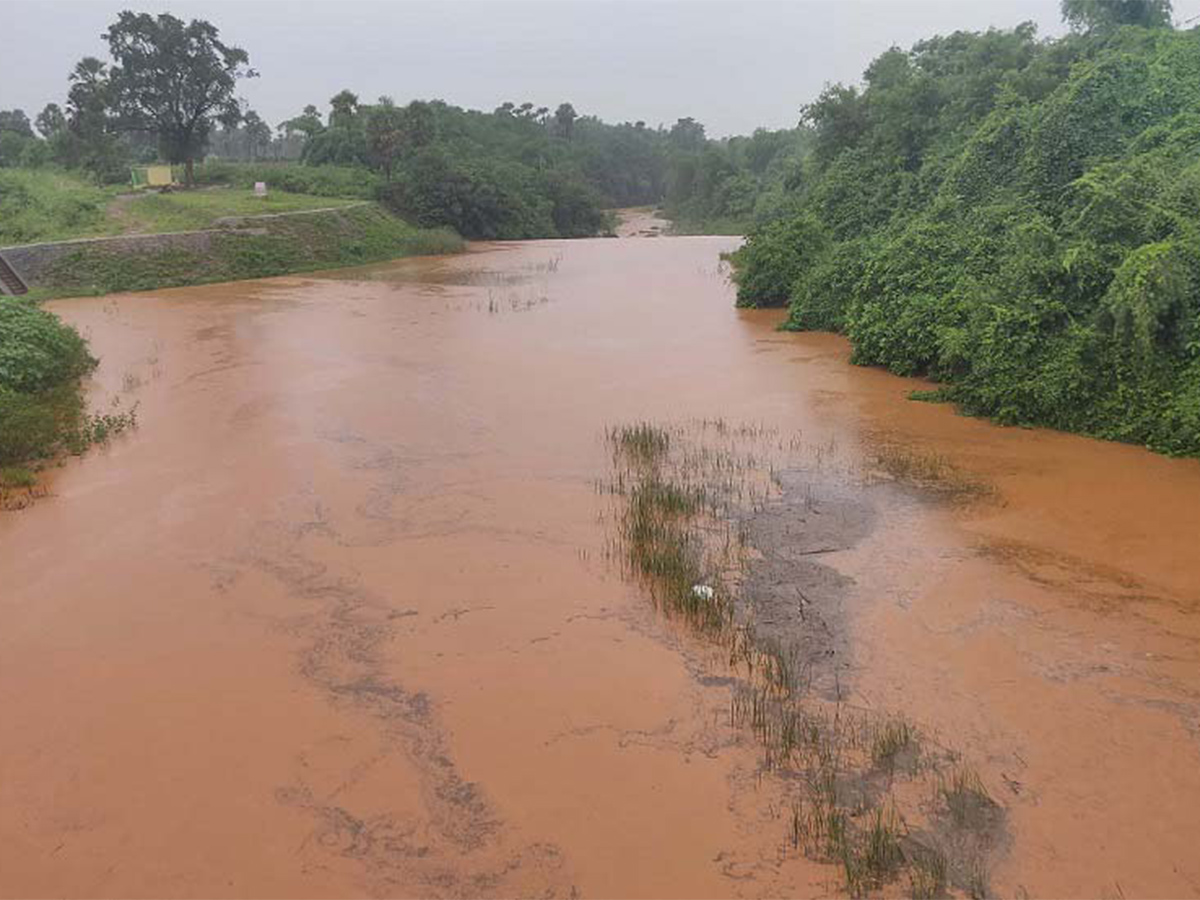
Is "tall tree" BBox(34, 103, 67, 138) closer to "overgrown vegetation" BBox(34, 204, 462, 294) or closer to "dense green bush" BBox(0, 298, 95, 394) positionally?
"overgrown vegetation" BBox(34, 204, 462, 294)

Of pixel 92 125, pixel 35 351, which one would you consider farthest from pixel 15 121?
pixel 35 351

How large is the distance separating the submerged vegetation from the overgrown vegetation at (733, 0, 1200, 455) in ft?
14.2

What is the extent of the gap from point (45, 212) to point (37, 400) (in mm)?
17559

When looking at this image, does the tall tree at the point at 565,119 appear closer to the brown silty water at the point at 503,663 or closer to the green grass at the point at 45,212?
the green grass at the point at 45,212

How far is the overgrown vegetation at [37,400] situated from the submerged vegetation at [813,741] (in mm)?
6239

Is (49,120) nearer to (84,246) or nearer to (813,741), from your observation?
(84,246)

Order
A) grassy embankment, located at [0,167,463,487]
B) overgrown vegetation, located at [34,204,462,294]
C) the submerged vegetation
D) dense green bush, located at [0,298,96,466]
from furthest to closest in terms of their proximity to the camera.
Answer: overgrown vegetation, located at [34,204,462,294] < grassy embankment, located at [0,167,463,487] < dense green bush, located at [0,298,96,466] < the submerged vegetation

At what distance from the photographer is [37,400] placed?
36.0 feet

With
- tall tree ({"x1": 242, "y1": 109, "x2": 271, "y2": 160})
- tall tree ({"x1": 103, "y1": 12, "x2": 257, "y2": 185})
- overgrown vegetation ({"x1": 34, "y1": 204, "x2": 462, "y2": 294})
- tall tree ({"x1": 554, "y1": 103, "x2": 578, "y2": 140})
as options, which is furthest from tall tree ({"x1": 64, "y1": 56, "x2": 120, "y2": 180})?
tall tree ({"x1": 554, "y1": 103, "x2": 578, "y2": 140})

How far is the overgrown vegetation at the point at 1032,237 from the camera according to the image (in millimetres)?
9039

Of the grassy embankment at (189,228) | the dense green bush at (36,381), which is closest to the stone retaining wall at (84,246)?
the grassy embankment at (189,228)

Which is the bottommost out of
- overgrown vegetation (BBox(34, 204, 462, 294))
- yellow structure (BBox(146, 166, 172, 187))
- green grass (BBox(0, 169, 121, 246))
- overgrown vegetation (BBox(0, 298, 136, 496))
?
overgrown vegetation (BBox(0, 298, 136, 496))

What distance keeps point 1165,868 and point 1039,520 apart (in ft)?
13.2

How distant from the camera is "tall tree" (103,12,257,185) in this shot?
3158 centimetres
